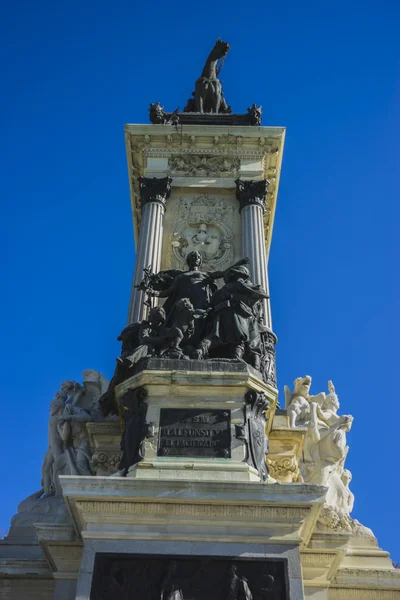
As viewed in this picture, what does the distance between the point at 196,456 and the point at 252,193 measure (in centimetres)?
863

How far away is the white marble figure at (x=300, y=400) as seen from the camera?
14108 millimetres

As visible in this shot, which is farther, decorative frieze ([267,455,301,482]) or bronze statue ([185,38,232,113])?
bronze statue ([185,38,232,113])

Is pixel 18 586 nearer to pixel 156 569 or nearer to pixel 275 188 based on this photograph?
pixel 156 569

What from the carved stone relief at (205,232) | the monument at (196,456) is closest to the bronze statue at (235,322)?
the monument at (196,456)

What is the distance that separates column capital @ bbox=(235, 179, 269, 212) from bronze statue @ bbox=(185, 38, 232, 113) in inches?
172

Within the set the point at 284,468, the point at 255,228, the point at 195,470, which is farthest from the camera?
the point at 255,228

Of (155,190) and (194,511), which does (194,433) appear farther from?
(155,190)

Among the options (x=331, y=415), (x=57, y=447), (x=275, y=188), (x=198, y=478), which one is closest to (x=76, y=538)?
(x=198, y=478)

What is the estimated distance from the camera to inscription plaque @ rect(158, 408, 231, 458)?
1003 cm

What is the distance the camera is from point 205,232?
16562mm

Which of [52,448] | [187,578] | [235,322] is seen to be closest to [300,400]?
[235,322]

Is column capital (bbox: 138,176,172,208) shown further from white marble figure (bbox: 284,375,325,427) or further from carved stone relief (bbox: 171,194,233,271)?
white marble figure (bbox: 284,375,325,427)

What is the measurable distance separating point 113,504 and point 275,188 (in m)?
12.0

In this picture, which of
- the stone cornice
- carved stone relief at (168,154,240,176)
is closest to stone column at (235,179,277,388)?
carved stone relief at (168,154,240,176)
